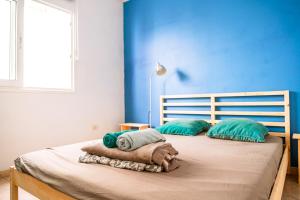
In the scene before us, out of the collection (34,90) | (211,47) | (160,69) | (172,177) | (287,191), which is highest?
(211,47)

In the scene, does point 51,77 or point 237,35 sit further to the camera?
point 51,77

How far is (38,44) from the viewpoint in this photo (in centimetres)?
292

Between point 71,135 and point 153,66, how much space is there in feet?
5.78

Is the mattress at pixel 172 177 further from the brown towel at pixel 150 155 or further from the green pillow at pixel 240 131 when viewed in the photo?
the green pillow at pixel 240 131

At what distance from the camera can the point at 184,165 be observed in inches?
50.9

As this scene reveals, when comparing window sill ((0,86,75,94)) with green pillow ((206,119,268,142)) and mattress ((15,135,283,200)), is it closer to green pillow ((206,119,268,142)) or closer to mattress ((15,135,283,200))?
mattress ((15,135,283,200))

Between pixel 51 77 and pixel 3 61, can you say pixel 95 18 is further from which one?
pixel 3 61

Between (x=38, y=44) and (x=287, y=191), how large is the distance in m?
3.49

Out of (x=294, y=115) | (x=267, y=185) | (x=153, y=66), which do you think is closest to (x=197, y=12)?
(x=153, y=66)

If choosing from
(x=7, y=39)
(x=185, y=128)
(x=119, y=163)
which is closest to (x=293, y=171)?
(x=185, y=128)

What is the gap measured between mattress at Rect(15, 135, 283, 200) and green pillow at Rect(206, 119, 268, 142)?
0.41 m

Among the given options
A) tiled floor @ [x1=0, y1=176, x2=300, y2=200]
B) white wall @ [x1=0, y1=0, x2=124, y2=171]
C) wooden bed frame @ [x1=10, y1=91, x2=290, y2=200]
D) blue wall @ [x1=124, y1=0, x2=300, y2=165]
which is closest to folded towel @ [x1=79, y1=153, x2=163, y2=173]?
wooden bed frame @ [x1=10, y1=91, x2=290, y2=200]

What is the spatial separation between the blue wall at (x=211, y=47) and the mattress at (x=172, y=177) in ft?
4.30

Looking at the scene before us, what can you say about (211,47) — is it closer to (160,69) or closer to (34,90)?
(160,69)
